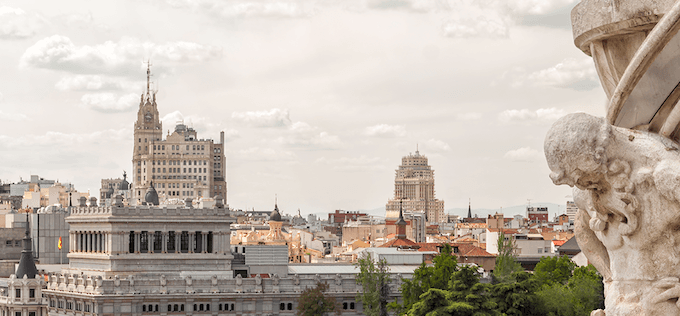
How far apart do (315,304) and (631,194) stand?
89600 millimetres

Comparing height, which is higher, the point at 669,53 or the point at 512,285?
the point at 669,53

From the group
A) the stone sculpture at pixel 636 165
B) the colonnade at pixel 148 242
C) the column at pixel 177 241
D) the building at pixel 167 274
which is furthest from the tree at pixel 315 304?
the stone sculpture at pixel 636 165

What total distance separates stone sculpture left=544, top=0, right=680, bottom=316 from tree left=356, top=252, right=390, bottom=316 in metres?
84.8

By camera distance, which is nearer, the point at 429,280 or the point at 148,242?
the point at 429,280

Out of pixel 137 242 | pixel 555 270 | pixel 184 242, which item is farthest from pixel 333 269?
pixel 555 270

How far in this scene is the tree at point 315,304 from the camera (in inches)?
3858

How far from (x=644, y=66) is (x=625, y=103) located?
16.6 inches

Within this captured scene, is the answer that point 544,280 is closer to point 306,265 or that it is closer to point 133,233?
point 306,265

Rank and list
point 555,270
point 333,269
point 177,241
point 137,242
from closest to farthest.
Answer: point 555,270, point 137,242, point 177,241, point 333,269

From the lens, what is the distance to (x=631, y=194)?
31.8ft

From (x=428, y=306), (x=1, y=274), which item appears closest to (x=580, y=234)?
(x=428, y=306)

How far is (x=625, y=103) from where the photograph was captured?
10195mm

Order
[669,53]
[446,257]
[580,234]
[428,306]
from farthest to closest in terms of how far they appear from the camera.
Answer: [446,257] → [428,306] → [580,234] → [669,53]

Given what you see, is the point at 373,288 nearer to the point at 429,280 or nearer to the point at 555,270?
the point at 429,280
